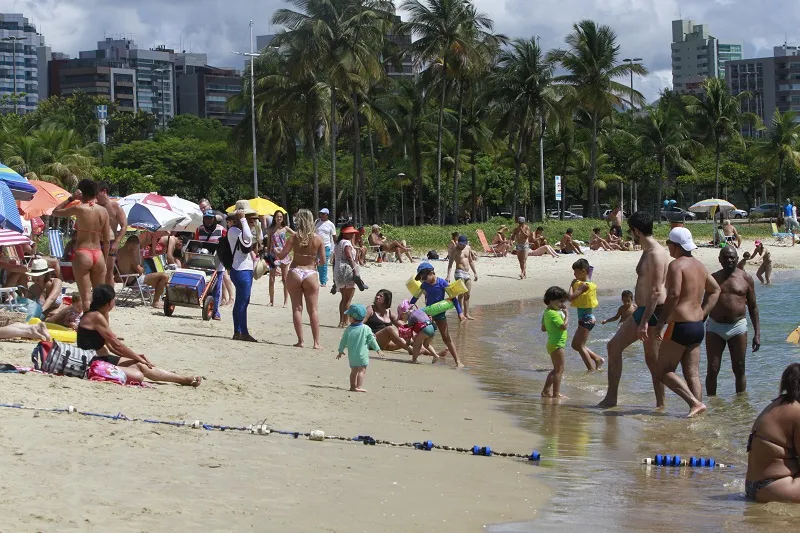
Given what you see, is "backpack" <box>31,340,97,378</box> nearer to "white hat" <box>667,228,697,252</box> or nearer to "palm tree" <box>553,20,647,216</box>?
"white hat" <box>667,228,697,252</box>

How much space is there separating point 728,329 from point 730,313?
0.59 ft

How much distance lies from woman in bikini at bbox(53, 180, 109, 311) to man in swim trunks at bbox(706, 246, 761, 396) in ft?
19.0

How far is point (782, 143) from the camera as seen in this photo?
6225cm

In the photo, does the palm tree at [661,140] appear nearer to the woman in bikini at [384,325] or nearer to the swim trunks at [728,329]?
the woman in bikini at [384,325]

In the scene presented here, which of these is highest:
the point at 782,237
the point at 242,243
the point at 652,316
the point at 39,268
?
the point at 782,237

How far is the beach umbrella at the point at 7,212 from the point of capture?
1137 cm

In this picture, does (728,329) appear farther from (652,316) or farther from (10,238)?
(10,238)

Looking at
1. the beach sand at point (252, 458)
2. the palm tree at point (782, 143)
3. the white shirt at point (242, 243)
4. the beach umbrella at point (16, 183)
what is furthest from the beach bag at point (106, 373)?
the palm tree at point (782, 143)

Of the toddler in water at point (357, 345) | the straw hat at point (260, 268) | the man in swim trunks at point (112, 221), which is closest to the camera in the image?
the toddler in water at point (357, 345)

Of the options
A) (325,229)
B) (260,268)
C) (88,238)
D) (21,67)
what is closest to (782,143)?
(325,229)

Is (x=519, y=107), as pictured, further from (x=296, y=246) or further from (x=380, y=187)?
(x=296, y=246)

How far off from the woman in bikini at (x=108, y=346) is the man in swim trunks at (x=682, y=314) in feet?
12.4

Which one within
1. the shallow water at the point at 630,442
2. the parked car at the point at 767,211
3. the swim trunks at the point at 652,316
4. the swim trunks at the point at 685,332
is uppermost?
the parked car at the point at 767,211

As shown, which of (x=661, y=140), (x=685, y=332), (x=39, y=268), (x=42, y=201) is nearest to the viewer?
(x=685, y=332)
